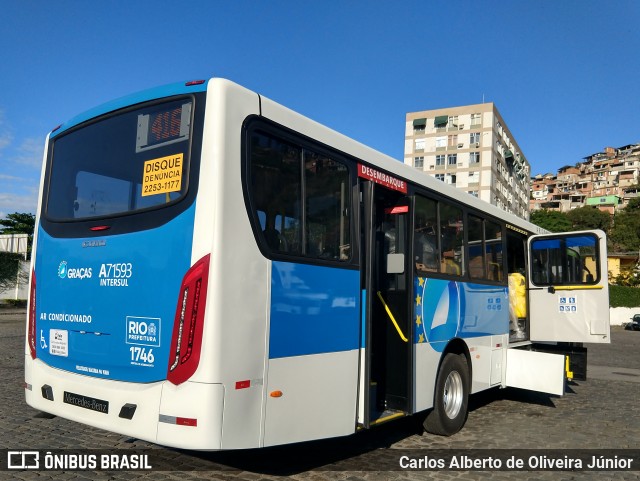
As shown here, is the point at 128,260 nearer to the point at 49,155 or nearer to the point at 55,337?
the point at 55,337

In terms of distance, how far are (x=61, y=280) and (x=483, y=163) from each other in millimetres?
85240

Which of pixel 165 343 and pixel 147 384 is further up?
pixel 165 343

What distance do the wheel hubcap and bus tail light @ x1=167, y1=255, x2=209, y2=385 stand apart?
3944mm

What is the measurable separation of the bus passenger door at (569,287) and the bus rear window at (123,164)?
7.66m

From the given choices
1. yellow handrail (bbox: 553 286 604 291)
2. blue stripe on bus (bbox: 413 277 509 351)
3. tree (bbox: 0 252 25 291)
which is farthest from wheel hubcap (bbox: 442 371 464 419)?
tree (bbox: 0 252 25 291)

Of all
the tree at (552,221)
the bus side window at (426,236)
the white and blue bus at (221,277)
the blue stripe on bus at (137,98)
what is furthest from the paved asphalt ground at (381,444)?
the tree at (552,221)

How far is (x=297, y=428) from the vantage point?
4320 millimetres

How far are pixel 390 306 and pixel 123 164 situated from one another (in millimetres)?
3269

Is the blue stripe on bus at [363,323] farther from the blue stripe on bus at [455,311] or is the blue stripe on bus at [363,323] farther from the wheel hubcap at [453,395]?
the wheel hubcap at [453,395]

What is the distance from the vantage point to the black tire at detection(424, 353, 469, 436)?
21.4ft

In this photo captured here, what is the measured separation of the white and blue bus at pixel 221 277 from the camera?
386 cm

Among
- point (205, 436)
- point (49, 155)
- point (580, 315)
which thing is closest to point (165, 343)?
point (205, 436)

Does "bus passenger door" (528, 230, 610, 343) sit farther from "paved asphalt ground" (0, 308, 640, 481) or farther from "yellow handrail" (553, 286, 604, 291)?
"paved asphalt ground" (0, 308, 640, 481)

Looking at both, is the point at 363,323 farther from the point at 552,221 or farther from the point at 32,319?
the point at 552,221
